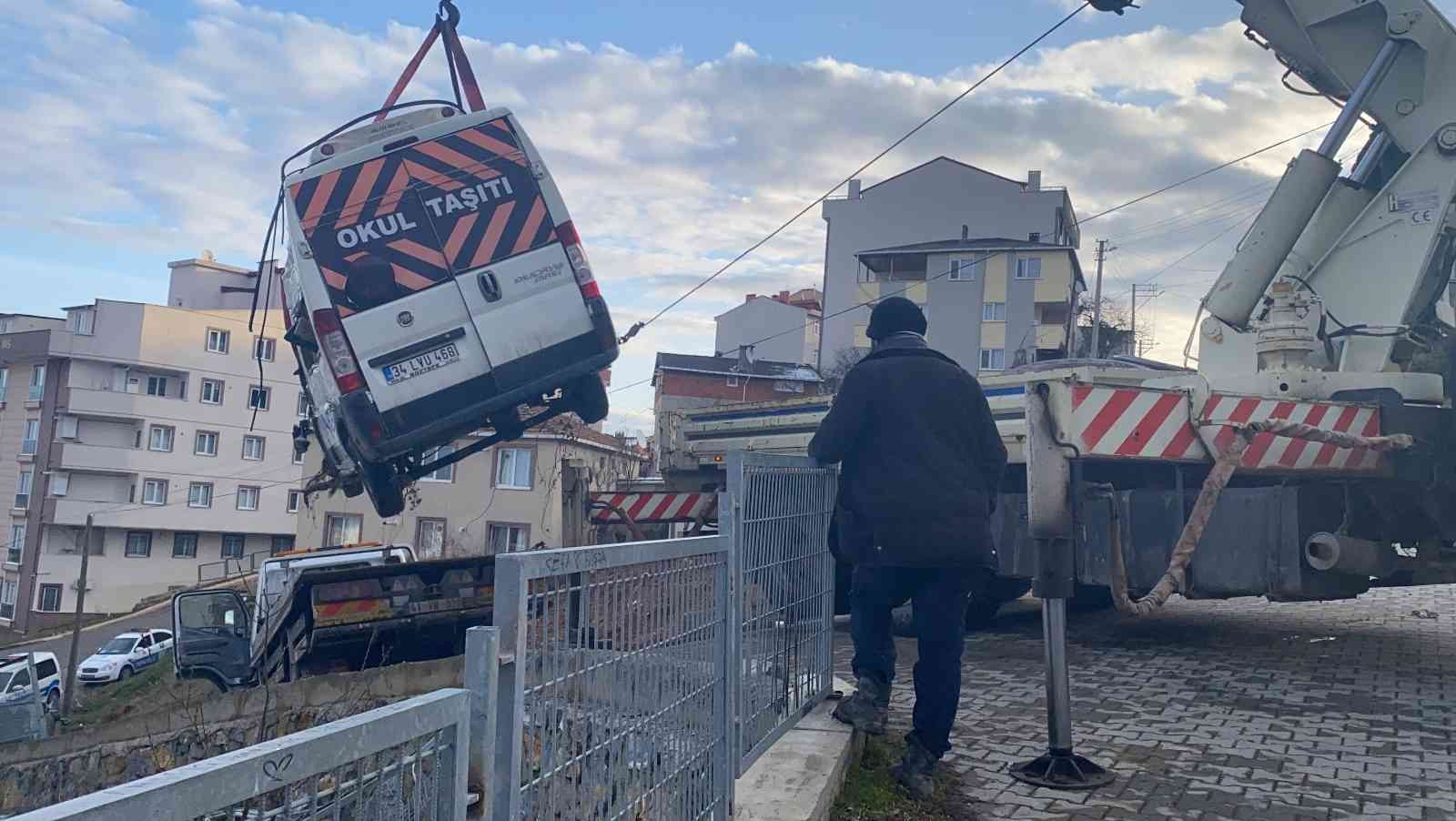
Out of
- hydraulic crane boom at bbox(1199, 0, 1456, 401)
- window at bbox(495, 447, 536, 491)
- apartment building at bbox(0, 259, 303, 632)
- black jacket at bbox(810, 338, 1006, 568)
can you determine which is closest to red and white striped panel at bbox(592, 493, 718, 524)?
hydraulic crane boom at bbox(1199, 0, 1456, 401)

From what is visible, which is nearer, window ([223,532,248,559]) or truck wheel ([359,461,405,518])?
truck wheel ([359,461,405,518])

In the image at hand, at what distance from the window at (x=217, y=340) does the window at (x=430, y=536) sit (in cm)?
1834

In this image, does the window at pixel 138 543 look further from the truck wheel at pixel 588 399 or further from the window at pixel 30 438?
the truck wheel at pixel 588 399

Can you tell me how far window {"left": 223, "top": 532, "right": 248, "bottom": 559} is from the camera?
52000 mm

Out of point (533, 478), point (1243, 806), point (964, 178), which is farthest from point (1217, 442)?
point (964, 178)

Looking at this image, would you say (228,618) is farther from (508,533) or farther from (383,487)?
(508,533)

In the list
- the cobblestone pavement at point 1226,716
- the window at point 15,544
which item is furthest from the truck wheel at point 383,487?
the window at point 15,544

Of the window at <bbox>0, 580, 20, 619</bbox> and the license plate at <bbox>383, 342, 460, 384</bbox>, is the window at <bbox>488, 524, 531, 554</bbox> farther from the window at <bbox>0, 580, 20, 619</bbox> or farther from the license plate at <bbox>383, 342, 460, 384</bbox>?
the license plate at <bbox>383, 342, 460, 384</bbox>

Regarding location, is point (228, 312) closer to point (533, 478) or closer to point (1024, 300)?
point (533, 478)

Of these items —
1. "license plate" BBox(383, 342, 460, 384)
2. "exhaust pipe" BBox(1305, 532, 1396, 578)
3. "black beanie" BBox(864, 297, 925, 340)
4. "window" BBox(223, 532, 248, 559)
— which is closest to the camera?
"black beanie" BBox(864, 297, 925, 340)

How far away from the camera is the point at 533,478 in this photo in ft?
126

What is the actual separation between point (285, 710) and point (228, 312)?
53587 mm

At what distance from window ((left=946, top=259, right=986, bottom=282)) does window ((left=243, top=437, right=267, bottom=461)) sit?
33234 millimetres

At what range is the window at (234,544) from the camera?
52000 mm
